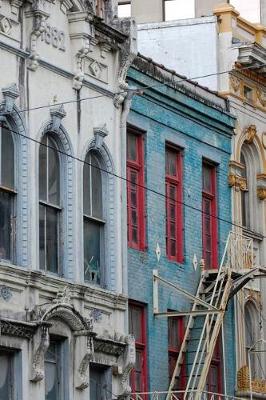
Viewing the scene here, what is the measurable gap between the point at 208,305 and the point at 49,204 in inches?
207

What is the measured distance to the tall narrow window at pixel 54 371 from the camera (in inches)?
1224

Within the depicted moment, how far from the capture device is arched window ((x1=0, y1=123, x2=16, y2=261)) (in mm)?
30266

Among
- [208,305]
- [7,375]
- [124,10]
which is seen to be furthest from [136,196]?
[124,10]

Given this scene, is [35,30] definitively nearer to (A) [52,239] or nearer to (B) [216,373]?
(A) [52,239]

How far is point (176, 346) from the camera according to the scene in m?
36.4

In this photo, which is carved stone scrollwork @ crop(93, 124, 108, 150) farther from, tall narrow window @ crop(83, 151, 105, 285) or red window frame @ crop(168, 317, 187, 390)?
red window frame @ crop(168, 317, 187, 390)

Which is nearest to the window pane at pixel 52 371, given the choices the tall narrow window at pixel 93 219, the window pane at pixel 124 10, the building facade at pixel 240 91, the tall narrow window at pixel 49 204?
the tall narrow window at pixel 49 204

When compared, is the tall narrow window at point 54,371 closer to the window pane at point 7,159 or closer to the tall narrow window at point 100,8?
the window pane at point 7,159

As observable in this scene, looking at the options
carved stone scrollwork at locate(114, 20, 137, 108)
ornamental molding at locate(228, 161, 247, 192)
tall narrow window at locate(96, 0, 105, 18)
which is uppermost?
tall narrow window at locate(96, 0, 105, 18)

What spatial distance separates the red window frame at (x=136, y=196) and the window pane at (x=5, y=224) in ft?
15.7

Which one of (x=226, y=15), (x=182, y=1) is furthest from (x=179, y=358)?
(x=182, y=1)

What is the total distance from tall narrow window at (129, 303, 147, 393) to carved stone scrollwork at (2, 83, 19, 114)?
237 inches

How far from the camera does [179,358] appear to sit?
3594 centimetres

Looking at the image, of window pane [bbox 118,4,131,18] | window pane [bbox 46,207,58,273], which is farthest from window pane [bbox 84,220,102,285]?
window pane [bbox 118,4,131,18]
